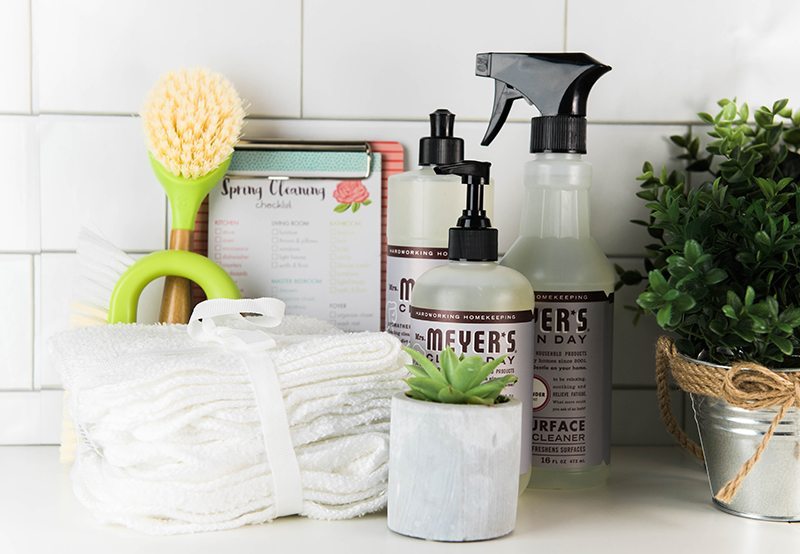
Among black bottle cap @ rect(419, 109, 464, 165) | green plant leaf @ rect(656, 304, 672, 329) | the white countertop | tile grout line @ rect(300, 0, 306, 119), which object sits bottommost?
the white countertop

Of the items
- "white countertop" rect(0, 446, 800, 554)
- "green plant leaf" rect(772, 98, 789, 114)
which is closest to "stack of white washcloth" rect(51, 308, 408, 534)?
"white countertop" rect(0, 446, 800, 554)

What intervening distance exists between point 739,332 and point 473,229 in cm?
21

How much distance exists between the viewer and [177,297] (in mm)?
883

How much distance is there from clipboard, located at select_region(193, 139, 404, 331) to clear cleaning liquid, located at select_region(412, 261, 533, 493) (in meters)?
→ 0.24

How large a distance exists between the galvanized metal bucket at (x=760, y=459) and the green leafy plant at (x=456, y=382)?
0.64 ft

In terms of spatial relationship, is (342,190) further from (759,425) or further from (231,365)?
(759,425)

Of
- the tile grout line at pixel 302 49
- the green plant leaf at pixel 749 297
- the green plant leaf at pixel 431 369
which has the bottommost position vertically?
the green plant leaf at pixel 431 369

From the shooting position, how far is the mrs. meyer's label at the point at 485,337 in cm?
68

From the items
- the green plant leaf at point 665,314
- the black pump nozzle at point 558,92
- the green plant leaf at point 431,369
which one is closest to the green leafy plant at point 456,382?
the green plant leaf at point 431,369

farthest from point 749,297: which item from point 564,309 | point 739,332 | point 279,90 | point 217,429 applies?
point 279,90

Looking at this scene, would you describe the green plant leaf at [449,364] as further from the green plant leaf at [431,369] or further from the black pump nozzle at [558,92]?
the black pump nozzle at [558,92]

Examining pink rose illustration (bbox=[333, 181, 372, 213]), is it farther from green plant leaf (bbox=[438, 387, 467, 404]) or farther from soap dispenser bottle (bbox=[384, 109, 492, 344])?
green plant leaf (bbox=[438, 387, 467, 404])

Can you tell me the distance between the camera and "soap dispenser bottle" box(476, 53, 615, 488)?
0.77m

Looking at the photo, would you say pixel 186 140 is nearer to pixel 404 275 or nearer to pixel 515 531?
pixel 404 275
